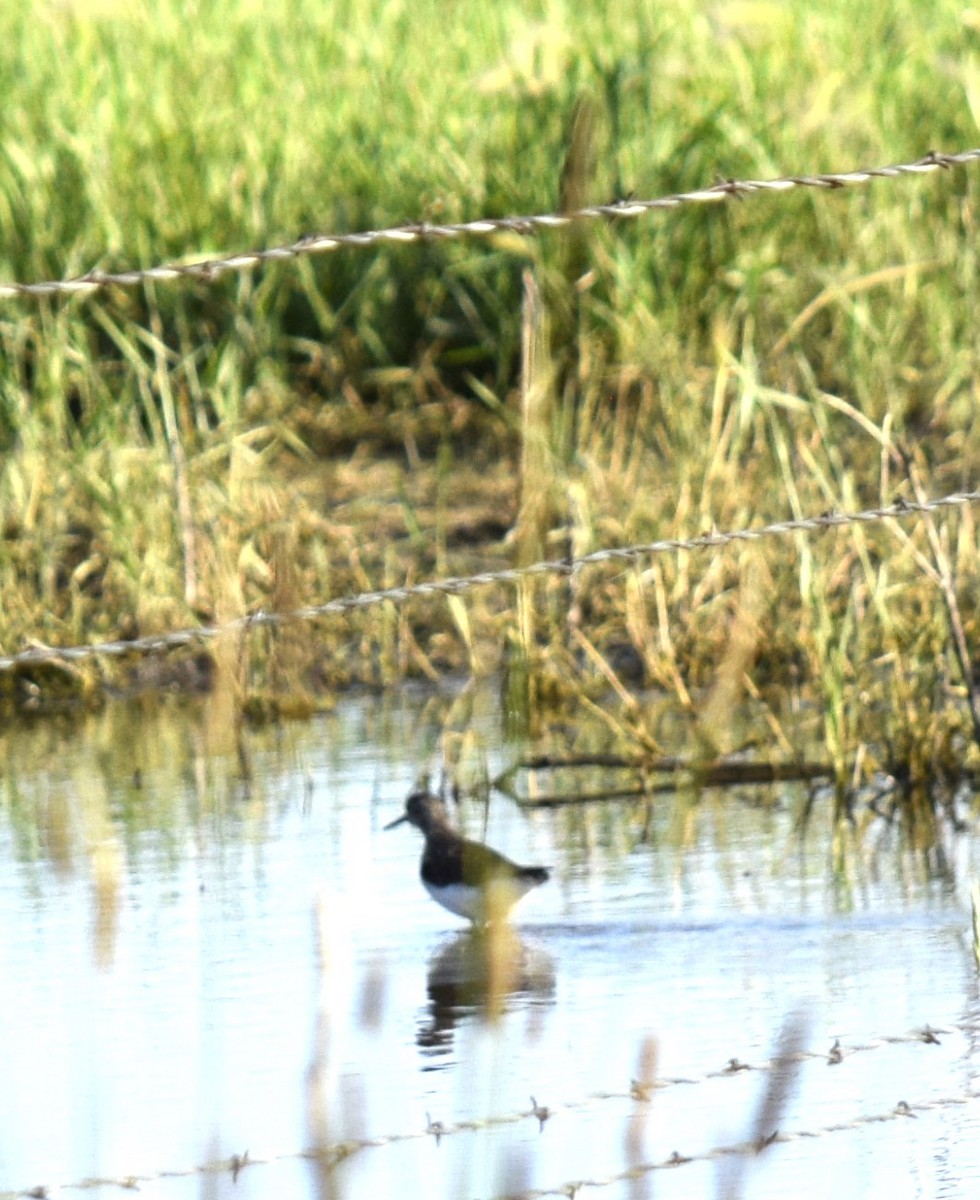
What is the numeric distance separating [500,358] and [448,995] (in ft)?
14.5

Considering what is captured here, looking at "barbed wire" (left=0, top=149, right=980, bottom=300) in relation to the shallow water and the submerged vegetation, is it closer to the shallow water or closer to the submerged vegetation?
the shallow water

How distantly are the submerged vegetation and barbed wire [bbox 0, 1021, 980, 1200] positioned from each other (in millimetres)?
2288

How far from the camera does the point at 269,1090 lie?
457cm

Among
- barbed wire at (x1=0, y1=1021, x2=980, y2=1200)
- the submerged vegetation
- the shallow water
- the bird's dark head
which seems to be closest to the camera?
barbed wire at (x1=0, y1=1021, x2=980, y2=1200)

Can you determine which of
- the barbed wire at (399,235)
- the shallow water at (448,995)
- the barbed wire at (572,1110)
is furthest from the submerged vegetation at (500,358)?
the barbed wire at (572,1110)

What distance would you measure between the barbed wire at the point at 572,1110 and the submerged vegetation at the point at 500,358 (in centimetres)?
229

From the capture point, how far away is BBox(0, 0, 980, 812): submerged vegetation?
7.42 m

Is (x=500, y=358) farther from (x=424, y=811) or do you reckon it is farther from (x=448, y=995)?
(x=448, y=995)

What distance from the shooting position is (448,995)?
5.18 metres

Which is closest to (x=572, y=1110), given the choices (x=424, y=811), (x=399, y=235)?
(x=399, y=235)

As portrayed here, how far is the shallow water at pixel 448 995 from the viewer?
4.07 meters

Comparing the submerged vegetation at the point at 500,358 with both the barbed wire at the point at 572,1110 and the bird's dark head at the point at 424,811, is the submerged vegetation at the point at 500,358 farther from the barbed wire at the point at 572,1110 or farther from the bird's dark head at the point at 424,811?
the barbed wire at the point at 572,1110

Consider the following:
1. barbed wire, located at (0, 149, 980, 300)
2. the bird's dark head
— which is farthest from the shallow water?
barbed wire, located at (0, 149, 980, 300)

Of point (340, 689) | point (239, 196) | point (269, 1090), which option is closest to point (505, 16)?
point (239, 196)
